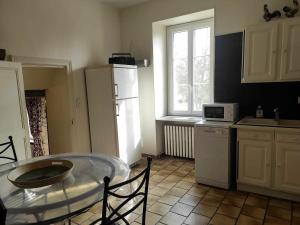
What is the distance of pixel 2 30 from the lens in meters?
2.48

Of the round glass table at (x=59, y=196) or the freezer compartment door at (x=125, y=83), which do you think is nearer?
the round glass table at (x=59, y=196)

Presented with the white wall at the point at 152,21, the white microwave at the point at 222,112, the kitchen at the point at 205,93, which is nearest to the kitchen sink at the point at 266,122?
the kitchen at the point at 205,93

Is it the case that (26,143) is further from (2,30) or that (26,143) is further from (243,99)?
(243,99)

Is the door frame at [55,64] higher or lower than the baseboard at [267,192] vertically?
higher

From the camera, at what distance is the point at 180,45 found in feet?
13.1

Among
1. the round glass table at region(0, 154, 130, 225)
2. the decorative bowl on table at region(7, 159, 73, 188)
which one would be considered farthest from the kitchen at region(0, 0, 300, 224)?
the decorative bowl on table at region(7, 159, 73, 188)

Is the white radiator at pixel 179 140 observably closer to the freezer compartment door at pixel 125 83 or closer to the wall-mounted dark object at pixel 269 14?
the freezer compartment door at pixel 125 83

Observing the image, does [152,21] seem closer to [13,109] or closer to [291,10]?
[291,10]

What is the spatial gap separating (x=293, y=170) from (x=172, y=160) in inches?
78.9

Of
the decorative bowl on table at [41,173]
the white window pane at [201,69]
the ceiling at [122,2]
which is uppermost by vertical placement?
the ceiling at [122,2]

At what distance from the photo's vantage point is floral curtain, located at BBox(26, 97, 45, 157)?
368 centimetres

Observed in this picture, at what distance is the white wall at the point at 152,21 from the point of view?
297cm

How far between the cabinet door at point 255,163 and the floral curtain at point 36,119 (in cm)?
318

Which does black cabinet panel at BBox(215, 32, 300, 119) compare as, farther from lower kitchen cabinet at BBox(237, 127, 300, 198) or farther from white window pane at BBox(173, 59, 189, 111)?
white window pane at BBox(173, 59, 189, 111)
